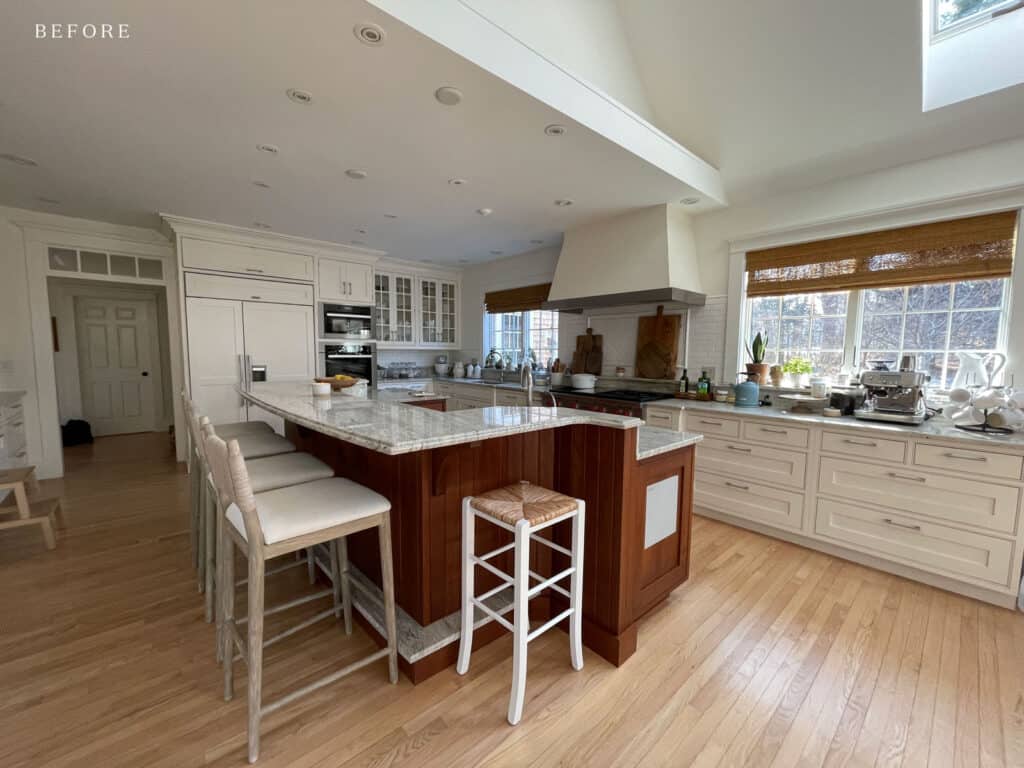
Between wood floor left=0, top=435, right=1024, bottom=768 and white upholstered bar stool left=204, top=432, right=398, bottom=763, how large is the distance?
18 cm

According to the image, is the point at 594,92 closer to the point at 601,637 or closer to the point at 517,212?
the point at 517,212

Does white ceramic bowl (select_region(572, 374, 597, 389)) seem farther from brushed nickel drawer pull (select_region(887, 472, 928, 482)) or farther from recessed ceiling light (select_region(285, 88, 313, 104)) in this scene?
recessed ceiling light (select_region(285, 88, 313, 104))

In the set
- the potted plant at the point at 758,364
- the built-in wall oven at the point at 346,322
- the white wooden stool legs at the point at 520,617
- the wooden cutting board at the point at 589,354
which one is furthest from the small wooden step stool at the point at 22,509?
the potted plant at the point at 758,364

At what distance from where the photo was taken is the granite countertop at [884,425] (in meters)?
2.09

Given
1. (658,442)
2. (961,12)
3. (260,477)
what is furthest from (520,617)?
(961,12)

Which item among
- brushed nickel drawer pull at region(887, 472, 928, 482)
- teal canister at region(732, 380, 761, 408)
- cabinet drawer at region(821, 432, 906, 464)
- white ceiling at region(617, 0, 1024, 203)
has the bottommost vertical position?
brushed nickel drawer pull at region(887, 472, 928, 482)

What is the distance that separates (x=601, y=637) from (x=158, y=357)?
743 cm

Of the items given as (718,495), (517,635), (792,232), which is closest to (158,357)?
(517,635)

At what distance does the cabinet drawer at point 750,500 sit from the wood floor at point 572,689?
0.50 metres

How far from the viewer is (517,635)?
1.38 m

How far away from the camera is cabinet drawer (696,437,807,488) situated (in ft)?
8.93

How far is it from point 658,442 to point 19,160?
170 inches

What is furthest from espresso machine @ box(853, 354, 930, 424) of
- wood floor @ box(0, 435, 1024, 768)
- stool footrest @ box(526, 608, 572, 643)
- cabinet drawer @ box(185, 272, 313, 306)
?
cabinet drawer @ box(185, 272, 313, 306)

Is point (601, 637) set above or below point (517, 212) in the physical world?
below
